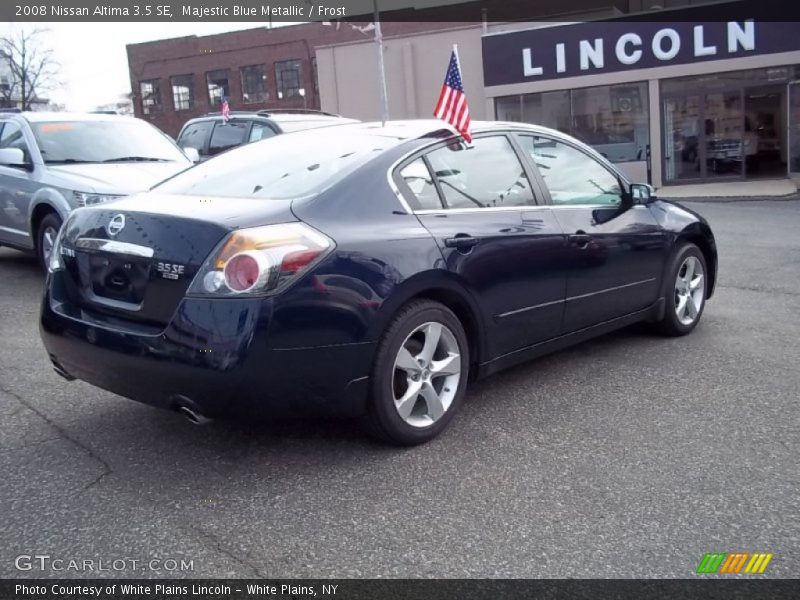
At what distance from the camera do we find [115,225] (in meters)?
3.71

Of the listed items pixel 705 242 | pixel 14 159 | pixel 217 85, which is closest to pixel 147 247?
pixel 705 242

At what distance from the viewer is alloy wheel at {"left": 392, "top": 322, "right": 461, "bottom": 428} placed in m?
3.79

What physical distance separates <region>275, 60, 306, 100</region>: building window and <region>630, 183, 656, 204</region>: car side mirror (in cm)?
5043

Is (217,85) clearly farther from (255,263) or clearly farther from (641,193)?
(255,263)

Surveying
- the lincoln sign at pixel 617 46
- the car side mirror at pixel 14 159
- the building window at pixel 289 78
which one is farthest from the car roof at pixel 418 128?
the building window at pixel 289 78

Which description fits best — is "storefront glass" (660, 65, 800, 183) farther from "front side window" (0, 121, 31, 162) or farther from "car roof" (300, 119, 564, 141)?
"car roof" (300, 119, 564, 141)

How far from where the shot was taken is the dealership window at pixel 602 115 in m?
22.2

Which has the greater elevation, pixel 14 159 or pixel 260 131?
pixel 260 131

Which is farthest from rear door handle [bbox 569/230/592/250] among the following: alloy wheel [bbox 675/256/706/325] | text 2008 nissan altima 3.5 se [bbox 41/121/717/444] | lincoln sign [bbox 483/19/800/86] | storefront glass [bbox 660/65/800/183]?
storefront glass [bbox 660/65/800/183]

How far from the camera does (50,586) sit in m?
2.71

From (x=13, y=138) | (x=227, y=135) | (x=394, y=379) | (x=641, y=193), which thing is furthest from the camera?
(x=227, y=135)

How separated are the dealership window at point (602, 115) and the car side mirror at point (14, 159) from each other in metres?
17.0

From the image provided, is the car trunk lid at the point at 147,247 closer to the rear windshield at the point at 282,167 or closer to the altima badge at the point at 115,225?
the altima badge at the point at 115,225

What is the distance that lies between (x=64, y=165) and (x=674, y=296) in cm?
591
